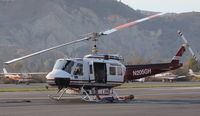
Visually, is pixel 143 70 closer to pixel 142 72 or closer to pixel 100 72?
pixel 142 72

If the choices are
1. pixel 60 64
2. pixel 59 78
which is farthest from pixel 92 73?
pixel 59 78

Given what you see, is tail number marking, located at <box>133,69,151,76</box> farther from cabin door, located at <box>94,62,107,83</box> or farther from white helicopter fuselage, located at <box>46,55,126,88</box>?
cabin door, located at <box>94,62,107,83</box>

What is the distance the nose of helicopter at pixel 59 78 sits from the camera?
87.4ft

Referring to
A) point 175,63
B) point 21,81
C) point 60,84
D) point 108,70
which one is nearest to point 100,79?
point 108,70

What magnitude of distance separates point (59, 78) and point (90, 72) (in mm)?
2432

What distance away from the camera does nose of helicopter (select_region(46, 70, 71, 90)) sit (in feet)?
87.4

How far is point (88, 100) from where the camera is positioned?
2742 cm

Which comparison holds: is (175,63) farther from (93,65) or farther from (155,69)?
(93,65)

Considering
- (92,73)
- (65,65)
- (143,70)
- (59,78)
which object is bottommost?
(59,78)

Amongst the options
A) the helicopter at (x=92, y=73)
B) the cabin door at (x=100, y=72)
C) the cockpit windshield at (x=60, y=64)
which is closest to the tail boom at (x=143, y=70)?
the helicopter at (x=92, y=73)

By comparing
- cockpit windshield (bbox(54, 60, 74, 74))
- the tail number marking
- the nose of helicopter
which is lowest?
the nose of helicopter

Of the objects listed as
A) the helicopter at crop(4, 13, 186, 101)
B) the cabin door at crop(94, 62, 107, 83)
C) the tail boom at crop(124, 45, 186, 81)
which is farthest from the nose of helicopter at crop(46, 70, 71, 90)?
the tail boom at crop(124, 45, 186, 81)

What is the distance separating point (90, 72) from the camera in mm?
28328

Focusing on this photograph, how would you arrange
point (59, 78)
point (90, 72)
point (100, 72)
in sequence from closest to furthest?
point (59, 78) < point (90, 72) < point (100, 72)
